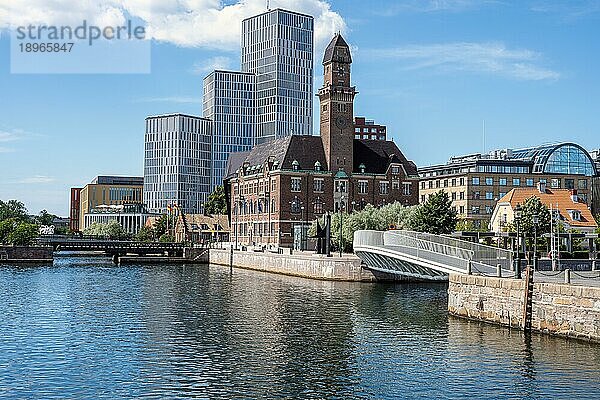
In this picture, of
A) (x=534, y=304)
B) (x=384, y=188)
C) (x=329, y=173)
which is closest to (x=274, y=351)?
Answer: (x=534, y=304)

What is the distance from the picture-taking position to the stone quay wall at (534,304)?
40281 mm

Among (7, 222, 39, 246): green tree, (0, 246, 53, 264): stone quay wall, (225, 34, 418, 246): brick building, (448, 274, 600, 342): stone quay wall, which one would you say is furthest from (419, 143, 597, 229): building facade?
(448, 274, 600, 342): stone quay wall

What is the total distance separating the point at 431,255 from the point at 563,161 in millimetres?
110482

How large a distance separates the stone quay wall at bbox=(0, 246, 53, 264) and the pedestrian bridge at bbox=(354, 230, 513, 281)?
231 ft

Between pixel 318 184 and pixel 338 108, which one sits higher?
pixel 338 108

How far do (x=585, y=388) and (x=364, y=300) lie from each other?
33.4 m

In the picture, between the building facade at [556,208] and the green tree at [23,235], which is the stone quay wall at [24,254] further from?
the building facade at [556,208]

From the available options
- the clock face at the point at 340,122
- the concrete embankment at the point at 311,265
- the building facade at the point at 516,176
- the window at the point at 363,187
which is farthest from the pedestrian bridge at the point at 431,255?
the building facade at the point at 516,176

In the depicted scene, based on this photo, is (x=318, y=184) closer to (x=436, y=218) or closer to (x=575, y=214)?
(x=436, y=218)

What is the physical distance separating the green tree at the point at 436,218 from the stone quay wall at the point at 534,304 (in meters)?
49.8

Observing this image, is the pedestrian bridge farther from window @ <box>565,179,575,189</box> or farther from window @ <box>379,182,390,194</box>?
window @ <box>565,179,575,189</box>

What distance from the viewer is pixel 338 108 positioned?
142 meters

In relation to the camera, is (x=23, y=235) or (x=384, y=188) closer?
(x=23, y=235)

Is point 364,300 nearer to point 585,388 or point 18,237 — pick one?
point 585,388
